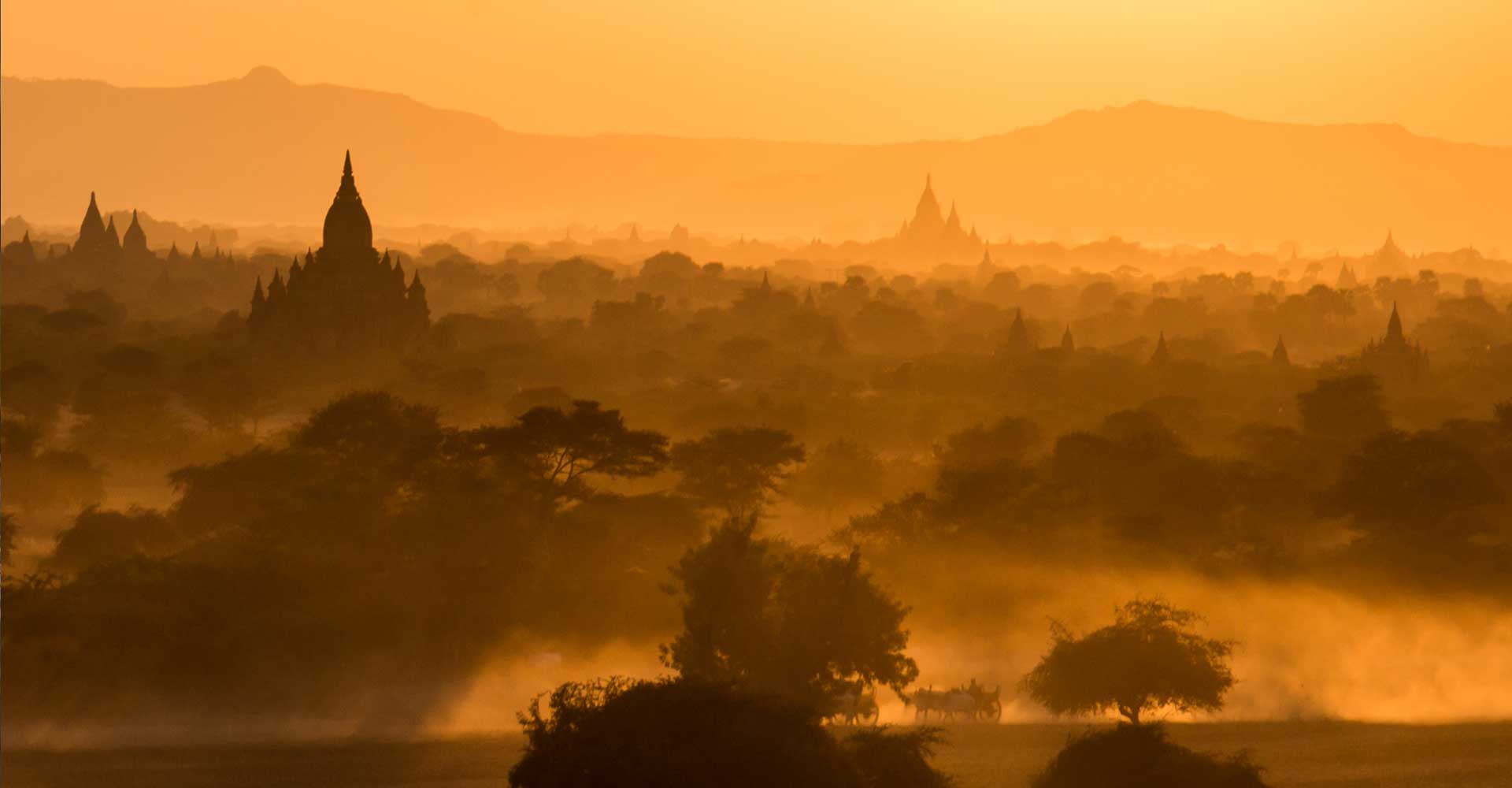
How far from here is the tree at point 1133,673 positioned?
1175 inches

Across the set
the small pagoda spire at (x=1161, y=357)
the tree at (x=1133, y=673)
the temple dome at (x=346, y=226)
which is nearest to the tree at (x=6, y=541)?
the tree at (x=1133, y=673)

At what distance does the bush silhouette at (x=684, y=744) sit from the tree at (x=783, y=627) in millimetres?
3692

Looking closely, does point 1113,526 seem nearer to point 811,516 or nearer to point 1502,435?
point 811,516

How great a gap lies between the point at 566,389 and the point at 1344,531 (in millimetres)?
28366

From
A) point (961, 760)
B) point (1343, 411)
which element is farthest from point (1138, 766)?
point (1343, 411)

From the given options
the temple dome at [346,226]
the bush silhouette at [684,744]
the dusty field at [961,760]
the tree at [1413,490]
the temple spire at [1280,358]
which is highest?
the temple dome at [346,226]

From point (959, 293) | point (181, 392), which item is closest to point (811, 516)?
point (181, 392)

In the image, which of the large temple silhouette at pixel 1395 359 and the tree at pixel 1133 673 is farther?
the large temple silhouette at pixel 1395 359

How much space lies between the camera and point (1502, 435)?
51.2 meters

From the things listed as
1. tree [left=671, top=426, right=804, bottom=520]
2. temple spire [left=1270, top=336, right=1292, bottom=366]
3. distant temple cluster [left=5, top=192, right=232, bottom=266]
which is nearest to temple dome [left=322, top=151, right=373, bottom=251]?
temple spire [left=1270, top=336, right=1292, bottom=366]

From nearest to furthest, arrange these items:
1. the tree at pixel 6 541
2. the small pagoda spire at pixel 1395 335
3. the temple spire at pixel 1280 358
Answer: the tree at pixel 6 541 < the small pagoda spire at pixel 1395 335 < the temple spire at pixel 1280 358

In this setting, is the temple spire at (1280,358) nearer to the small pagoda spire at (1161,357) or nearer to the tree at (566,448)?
the small pagoda spire at (1161,357)

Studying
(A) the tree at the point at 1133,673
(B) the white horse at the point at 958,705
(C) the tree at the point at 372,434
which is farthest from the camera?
(C) the tree at the point at 372,434

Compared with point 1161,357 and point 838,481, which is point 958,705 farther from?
point 1161,357
